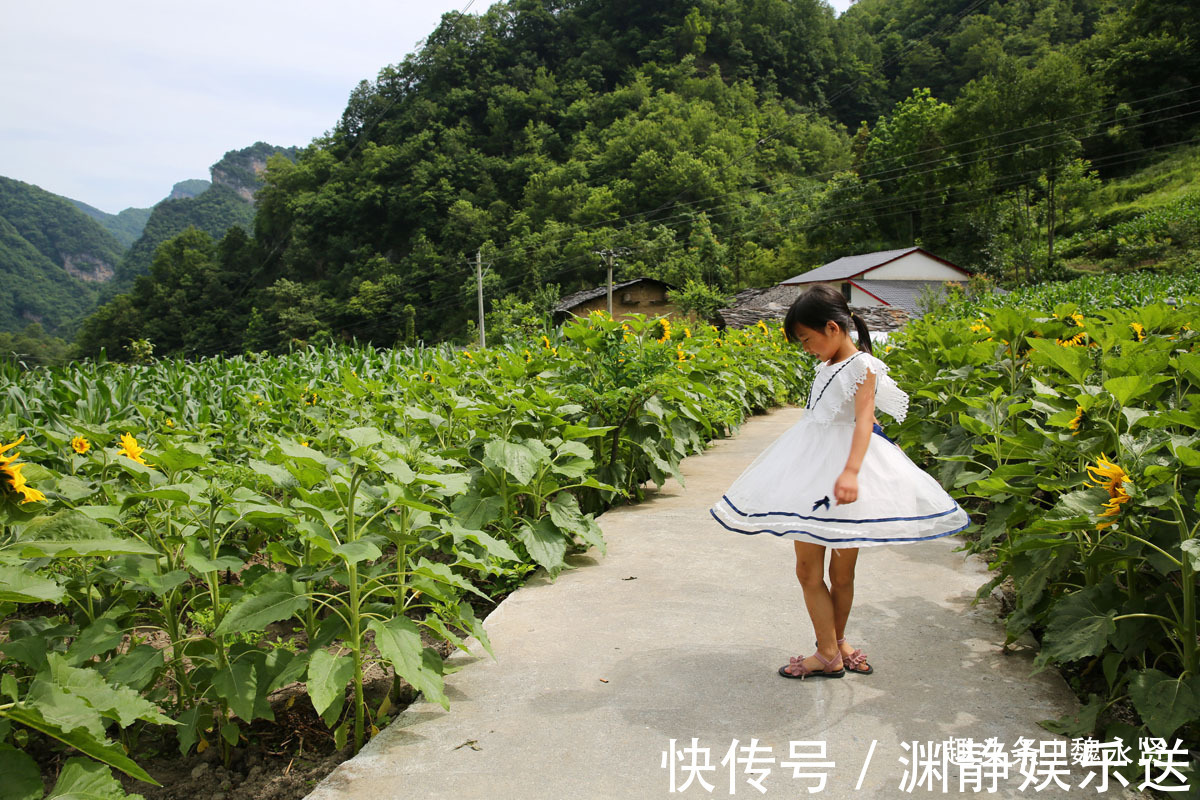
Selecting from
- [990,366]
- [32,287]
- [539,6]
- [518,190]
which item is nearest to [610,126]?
[518,190]

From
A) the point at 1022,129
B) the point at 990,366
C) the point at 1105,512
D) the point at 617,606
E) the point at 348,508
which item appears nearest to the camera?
the point at 1105,512

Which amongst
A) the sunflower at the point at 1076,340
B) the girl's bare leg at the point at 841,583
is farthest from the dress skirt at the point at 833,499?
the sunflower at the point at 1076,340

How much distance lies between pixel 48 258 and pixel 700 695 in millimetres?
114580

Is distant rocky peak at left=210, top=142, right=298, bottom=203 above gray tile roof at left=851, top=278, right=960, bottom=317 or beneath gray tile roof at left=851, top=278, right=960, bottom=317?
above

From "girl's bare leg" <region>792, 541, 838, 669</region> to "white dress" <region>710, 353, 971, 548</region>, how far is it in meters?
0.12

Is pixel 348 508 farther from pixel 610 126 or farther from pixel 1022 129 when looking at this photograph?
pixel 610 126

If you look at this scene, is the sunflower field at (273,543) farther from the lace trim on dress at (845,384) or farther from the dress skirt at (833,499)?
the lace trim on dress at (845,384)

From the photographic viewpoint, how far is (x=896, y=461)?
2.87 meters

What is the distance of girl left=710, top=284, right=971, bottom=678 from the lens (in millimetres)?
2740

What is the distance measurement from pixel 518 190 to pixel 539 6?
23.6 m

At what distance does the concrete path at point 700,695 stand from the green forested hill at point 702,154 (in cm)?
4287

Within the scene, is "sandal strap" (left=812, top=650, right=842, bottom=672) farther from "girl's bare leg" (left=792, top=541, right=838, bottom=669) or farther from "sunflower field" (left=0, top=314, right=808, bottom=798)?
"sunflower field" (left=0, top=314, right=808, bottom=798)

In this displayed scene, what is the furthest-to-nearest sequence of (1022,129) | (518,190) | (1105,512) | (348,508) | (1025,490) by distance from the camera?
1. (518,190)
2. (1022,129)
3. (1025,490)
4. (348,508)
5. (1105,512)

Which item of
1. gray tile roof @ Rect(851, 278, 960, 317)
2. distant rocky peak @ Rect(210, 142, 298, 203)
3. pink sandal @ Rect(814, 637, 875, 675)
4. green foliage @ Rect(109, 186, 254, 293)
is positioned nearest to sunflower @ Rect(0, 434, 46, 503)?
pink sandal @ Rect(814, 637, 875, 675)
